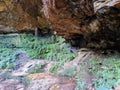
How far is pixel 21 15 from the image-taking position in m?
6.89

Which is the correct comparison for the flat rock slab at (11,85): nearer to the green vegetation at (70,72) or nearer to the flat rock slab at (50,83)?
the flat rock slab at (50,83)

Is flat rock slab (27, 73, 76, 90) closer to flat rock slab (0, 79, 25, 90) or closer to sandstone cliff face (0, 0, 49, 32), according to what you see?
flat rock slab (0, 79, 25, 90)

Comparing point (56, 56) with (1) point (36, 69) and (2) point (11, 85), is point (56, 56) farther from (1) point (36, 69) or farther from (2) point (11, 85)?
(2) point (11, 85)

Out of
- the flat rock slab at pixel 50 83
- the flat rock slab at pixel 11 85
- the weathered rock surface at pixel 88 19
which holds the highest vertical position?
the weathered rock surface at pixel 88 19

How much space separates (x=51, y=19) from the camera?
15.7ft

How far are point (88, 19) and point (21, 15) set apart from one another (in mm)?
2903

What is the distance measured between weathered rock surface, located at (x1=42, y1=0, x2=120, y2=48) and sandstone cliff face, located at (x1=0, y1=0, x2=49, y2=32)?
1654 millimetres

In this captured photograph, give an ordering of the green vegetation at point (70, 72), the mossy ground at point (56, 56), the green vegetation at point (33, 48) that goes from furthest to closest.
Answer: the green vegetation at point (33, 48), the green vegetation at point (70, 72), the mossy ground at point (56, 56)

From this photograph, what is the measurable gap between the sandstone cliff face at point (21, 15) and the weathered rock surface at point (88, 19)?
1.65 m

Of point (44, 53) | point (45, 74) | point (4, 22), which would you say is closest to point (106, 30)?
point (45, 74)

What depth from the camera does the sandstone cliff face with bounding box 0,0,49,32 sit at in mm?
6704

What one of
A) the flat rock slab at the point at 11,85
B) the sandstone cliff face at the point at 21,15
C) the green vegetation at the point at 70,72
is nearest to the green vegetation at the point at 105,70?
the green vegetation at the point at 70,72

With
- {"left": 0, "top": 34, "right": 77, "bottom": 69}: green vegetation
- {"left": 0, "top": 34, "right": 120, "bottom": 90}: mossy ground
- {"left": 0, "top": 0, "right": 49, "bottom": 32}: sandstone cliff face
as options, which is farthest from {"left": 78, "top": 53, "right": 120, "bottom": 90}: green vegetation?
{"left": 0, "top": 0, "right": 49, "bottom": 32}: sandstone cliff face

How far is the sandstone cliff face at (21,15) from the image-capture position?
670 cm
